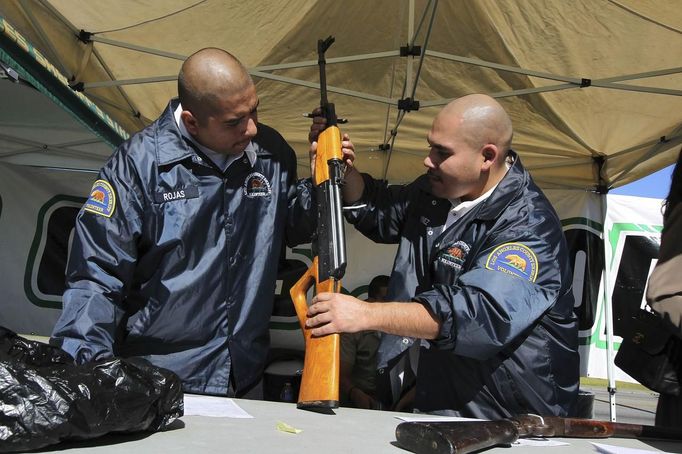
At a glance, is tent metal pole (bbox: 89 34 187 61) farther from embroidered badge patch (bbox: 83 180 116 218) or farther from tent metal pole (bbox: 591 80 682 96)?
tent metal pole (bbox: 591 80 682 96)

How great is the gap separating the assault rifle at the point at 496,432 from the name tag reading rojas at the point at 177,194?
1.10 meters

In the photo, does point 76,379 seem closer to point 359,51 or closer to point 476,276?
point 476,276

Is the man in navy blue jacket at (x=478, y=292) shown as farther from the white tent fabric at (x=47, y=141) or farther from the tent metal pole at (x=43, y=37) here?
the white tent fabric at (x=47, y=141)

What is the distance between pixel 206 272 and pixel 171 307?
6.1 inches

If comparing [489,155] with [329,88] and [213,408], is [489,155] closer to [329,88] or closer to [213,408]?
[213,408]

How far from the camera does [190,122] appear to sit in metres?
2.08

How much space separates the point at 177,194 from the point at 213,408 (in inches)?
29.9

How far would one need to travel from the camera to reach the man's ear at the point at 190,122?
2.07 meters

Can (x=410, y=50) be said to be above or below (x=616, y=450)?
above

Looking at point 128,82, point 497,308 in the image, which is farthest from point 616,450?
point 128,82

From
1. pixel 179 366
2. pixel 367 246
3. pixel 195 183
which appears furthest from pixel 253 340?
pixel 367 246

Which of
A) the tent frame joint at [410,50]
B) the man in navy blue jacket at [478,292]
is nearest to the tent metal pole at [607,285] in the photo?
the tent frame joint at [410,50]

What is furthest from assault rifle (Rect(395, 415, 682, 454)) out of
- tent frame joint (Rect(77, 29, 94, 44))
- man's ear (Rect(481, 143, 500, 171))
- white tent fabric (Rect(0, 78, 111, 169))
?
white tent fabric (Rect(0, 78, 111, 169))

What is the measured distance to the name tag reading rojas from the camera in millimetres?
1968
